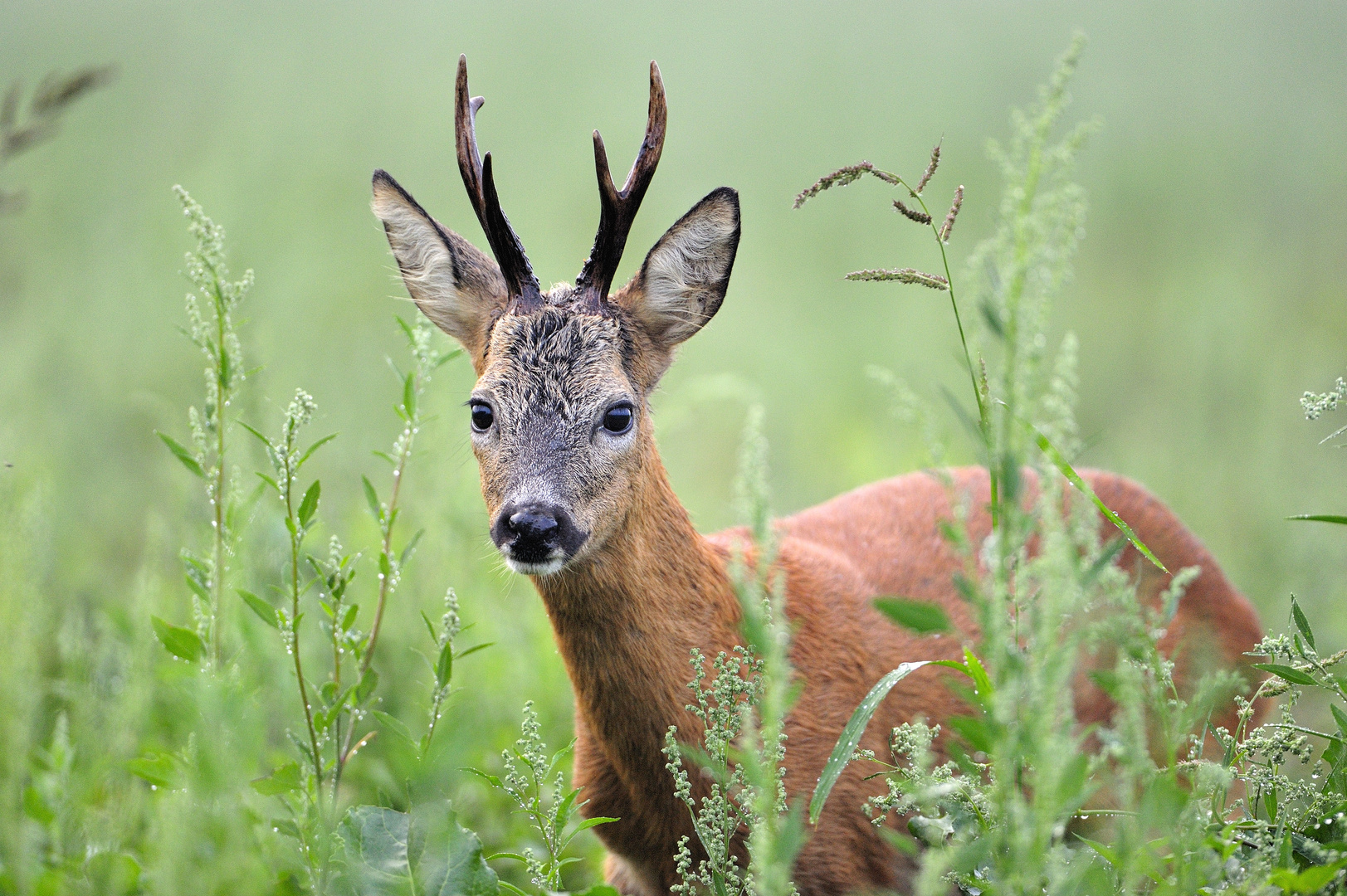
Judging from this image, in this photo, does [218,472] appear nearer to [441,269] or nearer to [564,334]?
[564,334]

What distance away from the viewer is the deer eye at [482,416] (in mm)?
3434

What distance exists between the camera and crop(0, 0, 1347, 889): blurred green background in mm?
4914

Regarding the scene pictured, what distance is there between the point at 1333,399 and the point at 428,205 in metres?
8.80

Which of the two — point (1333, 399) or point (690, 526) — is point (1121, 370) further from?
point (1333, 399)

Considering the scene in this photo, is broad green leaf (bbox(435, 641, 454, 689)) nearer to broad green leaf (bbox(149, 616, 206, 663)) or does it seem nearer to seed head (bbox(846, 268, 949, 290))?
broad green leaf (bbox(149, 616, 206, 663))

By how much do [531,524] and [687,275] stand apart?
3.80ft

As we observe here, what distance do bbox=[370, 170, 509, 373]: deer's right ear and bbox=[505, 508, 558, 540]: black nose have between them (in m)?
0.92

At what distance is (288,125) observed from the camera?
10766 mm

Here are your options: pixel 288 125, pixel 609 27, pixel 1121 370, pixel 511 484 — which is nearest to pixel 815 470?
pixel 1121 370

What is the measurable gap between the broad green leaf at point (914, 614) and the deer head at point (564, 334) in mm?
1489

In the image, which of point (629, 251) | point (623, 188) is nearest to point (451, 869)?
point (623, 188)

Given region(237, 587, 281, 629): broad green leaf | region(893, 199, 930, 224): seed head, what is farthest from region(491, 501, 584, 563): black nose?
region(893, 199, 930, 224): seed head

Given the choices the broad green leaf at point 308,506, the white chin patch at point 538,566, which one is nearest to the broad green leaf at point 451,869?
the broad green leaf at point 308,506

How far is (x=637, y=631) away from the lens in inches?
126
